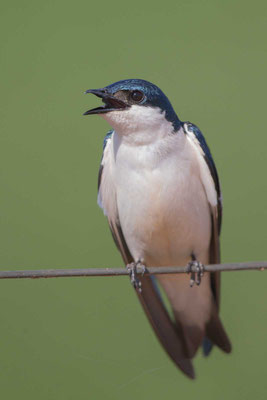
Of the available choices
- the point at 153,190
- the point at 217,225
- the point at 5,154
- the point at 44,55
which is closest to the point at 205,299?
the point at 217,225

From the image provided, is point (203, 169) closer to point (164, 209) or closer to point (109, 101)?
point (164, 209)

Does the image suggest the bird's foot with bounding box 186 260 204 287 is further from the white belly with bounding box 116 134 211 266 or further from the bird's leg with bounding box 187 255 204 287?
the white belly with bounding box 116 134 211 266

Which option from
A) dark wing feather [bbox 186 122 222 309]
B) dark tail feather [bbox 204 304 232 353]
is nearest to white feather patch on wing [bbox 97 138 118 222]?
dark wing feather [bbox 186 122 222 309]

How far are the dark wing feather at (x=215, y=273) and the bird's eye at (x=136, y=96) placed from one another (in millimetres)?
285

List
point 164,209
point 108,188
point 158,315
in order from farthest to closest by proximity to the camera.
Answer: point 158,315 → point 108,188 → point 164,209

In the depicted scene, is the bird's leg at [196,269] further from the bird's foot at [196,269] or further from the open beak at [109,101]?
the open beak at [109,101]

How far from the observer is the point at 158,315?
9.37 ft

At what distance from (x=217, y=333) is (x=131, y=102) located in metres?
1.15

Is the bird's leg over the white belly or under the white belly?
under

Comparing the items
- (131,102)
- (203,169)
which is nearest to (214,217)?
(203,169)

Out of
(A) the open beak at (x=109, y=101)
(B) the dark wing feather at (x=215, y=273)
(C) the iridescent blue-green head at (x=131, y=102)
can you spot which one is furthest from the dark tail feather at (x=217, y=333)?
(A) the open beak at (x=109, y=101)

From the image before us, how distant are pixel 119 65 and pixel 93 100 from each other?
27cm

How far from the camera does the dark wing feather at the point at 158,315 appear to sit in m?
2.82

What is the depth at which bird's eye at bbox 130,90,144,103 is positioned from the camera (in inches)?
94.7
